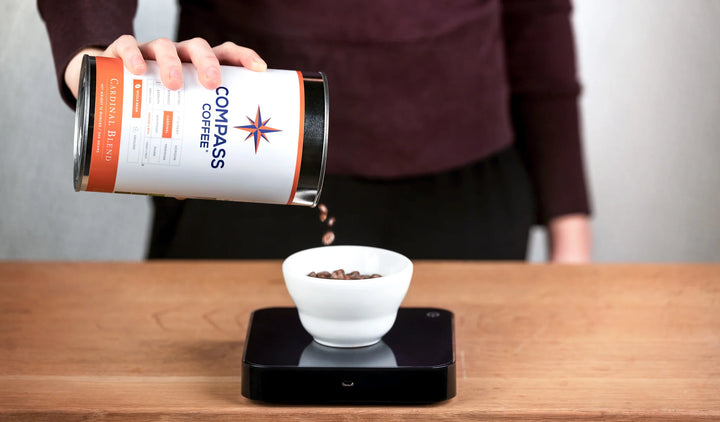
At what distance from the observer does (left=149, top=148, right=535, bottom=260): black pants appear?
1.20 metres

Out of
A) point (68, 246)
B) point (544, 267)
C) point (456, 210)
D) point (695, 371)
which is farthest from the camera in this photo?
point (68, 246)

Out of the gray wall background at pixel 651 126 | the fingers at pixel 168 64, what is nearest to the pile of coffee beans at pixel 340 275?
the fingers at pixel 168 64

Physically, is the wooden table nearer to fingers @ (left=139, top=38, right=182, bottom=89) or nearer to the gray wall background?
fingers @ (left=139, top=38, right=182, bottom=89)

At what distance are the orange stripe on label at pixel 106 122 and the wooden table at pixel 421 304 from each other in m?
0.19

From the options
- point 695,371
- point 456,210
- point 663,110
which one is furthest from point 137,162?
point 663,110

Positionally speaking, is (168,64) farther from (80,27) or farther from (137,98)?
(80,27)

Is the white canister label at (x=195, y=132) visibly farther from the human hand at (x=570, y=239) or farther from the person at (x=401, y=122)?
the human hand at (x=570, y=239)

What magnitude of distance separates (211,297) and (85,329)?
0.52 ft

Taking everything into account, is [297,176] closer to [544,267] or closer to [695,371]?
[695,371]

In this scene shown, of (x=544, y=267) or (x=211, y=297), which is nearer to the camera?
(x=211, y=297)

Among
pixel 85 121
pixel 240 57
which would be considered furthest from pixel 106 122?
pixel 240 57

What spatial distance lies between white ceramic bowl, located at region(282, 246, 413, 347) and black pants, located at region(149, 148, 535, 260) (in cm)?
44

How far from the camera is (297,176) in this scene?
663 mm

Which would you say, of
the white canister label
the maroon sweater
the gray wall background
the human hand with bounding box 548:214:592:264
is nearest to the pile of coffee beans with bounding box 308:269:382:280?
the white canister label
